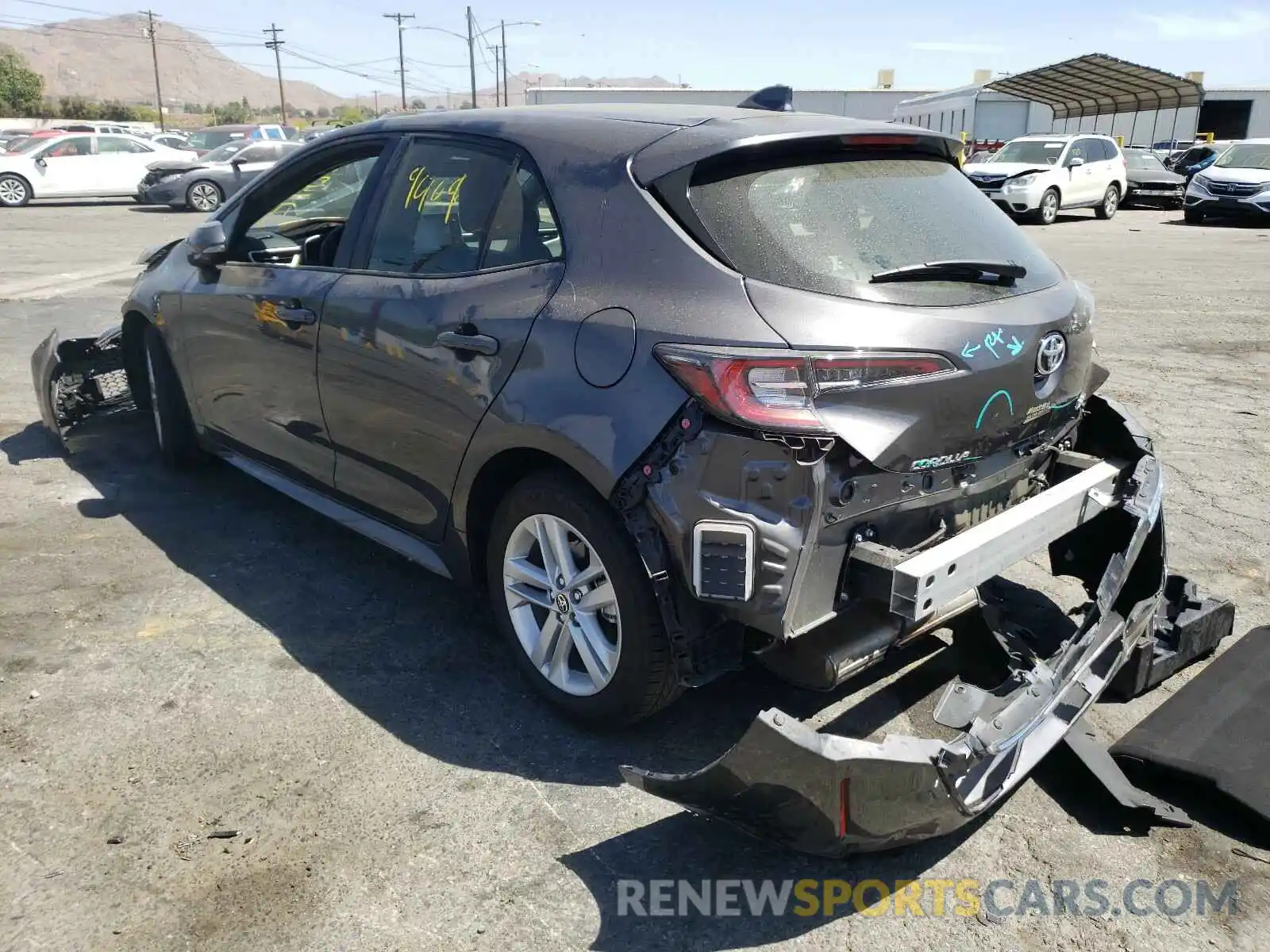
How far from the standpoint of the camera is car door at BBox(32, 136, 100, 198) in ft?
78.7

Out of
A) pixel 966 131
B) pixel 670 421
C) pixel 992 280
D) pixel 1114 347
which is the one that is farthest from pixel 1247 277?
pixel 966 131

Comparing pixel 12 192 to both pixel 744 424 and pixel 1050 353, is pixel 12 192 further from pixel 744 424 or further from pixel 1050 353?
pixel 1050 353

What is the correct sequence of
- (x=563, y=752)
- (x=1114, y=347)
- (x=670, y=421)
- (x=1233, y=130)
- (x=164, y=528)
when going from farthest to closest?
1. (x=1233, y=130)
2. (x=1114, y=347)
3. (x=164, y=528)
4. (x=563, y=752)
5. (x=670, y=421)

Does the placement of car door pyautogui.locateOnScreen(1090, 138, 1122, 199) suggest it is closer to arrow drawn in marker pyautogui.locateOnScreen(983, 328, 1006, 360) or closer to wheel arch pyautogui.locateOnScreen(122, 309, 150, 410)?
wheel arch pyautogui.locateOnScreen(122, 309, 150, 410)

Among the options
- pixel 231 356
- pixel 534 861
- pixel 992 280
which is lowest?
pixel 534 861

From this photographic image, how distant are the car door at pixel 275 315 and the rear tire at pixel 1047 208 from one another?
19.7 metres

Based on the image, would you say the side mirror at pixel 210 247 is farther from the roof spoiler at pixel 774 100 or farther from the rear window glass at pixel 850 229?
the rear window glass at pixel 850 229

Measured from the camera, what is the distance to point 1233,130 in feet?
173

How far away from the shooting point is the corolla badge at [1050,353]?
2943 millimetres

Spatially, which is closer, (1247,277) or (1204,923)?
(1204,923)

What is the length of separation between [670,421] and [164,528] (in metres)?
3.18

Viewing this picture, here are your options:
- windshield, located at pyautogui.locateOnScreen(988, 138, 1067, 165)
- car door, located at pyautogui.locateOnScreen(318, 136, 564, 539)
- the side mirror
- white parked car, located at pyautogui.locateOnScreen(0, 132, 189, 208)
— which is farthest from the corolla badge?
white parked car, located at pyautogui.locateOnScreen(0, 132, 189, 208)

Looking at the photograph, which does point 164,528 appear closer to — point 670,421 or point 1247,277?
point 670,421


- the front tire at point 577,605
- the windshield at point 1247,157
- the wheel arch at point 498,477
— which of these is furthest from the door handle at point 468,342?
the windshield at point 1247,157
